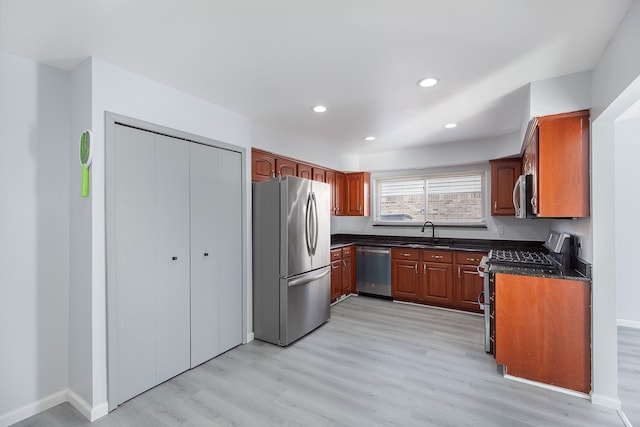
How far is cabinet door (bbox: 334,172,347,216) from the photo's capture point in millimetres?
5355

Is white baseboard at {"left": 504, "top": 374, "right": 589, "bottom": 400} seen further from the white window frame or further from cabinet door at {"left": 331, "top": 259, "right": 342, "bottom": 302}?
the white window frame

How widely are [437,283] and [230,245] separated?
3.03 meters

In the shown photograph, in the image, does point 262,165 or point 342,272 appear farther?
point 342,272

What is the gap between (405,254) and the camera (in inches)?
184

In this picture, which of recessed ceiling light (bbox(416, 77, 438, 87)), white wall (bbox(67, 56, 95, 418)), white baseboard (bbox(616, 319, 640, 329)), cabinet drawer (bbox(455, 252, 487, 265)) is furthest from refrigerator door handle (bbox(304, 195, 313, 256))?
white baseboard (bbox(616, 319, 640, 329))

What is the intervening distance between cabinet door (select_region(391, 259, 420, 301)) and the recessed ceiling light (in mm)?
2805

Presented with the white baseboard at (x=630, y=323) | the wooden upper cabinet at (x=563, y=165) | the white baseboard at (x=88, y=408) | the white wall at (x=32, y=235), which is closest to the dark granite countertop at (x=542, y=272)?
the wooden upper cabinet at (x=563, y=165)

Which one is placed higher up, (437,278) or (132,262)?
(132,262)

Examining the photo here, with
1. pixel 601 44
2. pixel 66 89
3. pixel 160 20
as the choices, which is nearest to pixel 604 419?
pixel 601 44

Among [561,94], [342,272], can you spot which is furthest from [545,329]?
[342,272]

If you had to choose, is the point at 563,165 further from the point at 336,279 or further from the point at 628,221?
the point at 336,279

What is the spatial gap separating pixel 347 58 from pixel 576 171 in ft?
6.26

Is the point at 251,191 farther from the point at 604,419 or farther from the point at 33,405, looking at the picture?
the point at 604,419

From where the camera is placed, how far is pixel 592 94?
7.32 feet
